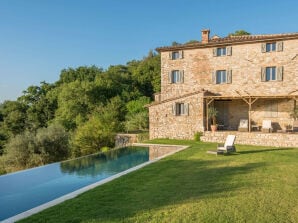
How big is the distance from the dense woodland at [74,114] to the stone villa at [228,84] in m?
5.88

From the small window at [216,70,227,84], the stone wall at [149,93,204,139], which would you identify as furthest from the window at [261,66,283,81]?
the stone wall at [149,93,204,139]

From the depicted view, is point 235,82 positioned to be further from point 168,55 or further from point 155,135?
point 155,135

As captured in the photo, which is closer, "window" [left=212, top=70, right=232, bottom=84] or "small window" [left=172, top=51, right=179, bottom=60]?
"window" [left=212, top=70, right=232, bottom=84]

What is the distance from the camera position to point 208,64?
22.3 m

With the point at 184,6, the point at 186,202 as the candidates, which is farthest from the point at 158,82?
the point at 186,202

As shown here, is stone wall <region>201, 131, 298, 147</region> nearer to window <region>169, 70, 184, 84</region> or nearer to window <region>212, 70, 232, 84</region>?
window <region>212, 70, 232, 84</region>

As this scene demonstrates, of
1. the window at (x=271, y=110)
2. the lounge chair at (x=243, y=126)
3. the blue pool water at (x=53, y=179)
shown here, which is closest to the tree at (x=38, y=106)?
the blue pool water at (x=53, y=179)

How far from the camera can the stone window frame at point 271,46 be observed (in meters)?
19.8

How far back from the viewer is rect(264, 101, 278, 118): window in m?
21.0

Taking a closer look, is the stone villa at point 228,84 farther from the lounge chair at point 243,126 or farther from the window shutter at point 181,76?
the lounge chair at point 243,126

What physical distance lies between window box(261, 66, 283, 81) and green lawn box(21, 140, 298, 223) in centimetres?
1123

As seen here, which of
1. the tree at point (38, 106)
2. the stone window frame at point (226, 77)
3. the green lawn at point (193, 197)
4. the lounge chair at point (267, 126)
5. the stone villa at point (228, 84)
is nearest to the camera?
the green lawn at point (193, 197)

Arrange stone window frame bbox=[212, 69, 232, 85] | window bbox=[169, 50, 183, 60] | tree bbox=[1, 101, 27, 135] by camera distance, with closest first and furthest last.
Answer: stone window frame bbox=[212, 69, 232, 85] < window bbox=[169, 50, 183, 60] < tree bbox=[1, 101, 27, 135]

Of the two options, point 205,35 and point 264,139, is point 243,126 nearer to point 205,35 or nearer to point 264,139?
point 264,139
